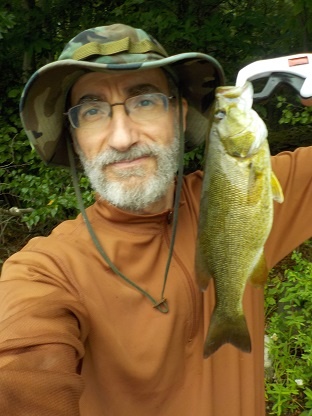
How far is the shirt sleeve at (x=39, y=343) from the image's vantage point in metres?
1.32

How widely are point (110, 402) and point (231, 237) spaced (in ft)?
2.51

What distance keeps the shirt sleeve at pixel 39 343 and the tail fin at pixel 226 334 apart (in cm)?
46

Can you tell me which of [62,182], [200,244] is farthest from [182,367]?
[62,182]

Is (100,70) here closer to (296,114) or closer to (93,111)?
(93,111)

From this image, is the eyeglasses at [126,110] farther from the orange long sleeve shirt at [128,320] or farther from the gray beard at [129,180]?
the orange long sleeve shirt at [128,320]

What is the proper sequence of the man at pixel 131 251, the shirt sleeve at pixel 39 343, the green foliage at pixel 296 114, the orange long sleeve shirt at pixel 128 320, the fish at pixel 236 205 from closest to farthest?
the shirt sleeve at pixel 39 343
the orange long sleeve shirt at pixel 128 320
the man at pixel 131 251
the fish at pixel 236 205
the green foliage at pixel 296 114

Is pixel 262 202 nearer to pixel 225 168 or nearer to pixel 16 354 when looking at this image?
pixel 225 168

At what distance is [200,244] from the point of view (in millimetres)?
1876

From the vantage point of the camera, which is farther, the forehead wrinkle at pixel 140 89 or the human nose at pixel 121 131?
the forehead wrinkle at pixel 140 89

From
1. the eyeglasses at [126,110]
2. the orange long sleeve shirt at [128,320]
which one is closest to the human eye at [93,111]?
the eyeglasses at [126,110]

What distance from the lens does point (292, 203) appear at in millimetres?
2266

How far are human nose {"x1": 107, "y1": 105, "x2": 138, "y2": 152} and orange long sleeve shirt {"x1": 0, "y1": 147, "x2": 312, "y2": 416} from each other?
26cm

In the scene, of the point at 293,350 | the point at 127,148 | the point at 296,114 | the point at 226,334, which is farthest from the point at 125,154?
the point at 296,114

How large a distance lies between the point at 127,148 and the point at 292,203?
0.84 m
